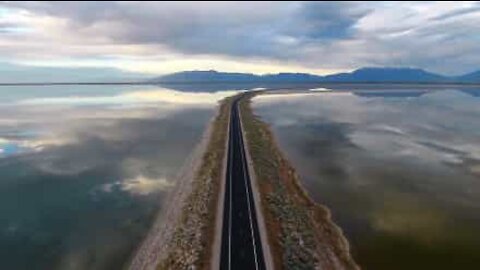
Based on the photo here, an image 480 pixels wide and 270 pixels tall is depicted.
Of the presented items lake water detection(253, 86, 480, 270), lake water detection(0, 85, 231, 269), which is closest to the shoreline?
lake water detection(0, 85, 231, 269)

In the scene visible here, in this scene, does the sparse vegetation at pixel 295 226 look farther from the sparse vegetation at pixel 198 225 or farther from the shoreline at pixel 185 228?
the shoreline at pixel 185 228

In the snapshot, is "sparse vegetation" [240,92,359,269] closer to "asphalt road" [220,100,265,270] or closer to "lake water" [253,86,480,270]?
"asphalt road" [220,100,265,270]

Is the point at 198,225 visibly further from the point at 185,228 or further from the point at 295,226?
the point at 295,226

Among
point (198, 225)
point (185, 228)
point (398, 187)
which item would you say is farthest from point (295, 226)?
point (398, 187)

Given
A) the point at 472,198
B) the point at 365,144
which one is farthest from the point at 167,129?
the point at 472,198

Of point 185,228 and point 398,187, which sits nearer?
point 185,228

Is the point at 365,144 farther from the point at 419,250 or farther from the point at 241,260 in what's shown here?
the point at 241,260

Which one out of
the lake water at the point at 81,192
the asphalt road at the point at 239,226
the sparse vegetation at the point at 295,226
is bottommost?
the lake water at the point at 81,192

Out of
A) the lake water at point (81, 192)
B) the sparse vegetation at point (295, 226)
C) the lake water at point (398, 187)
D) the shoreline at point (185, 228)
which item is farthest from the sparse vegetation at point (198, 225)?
the lake water at point (398, 187)
